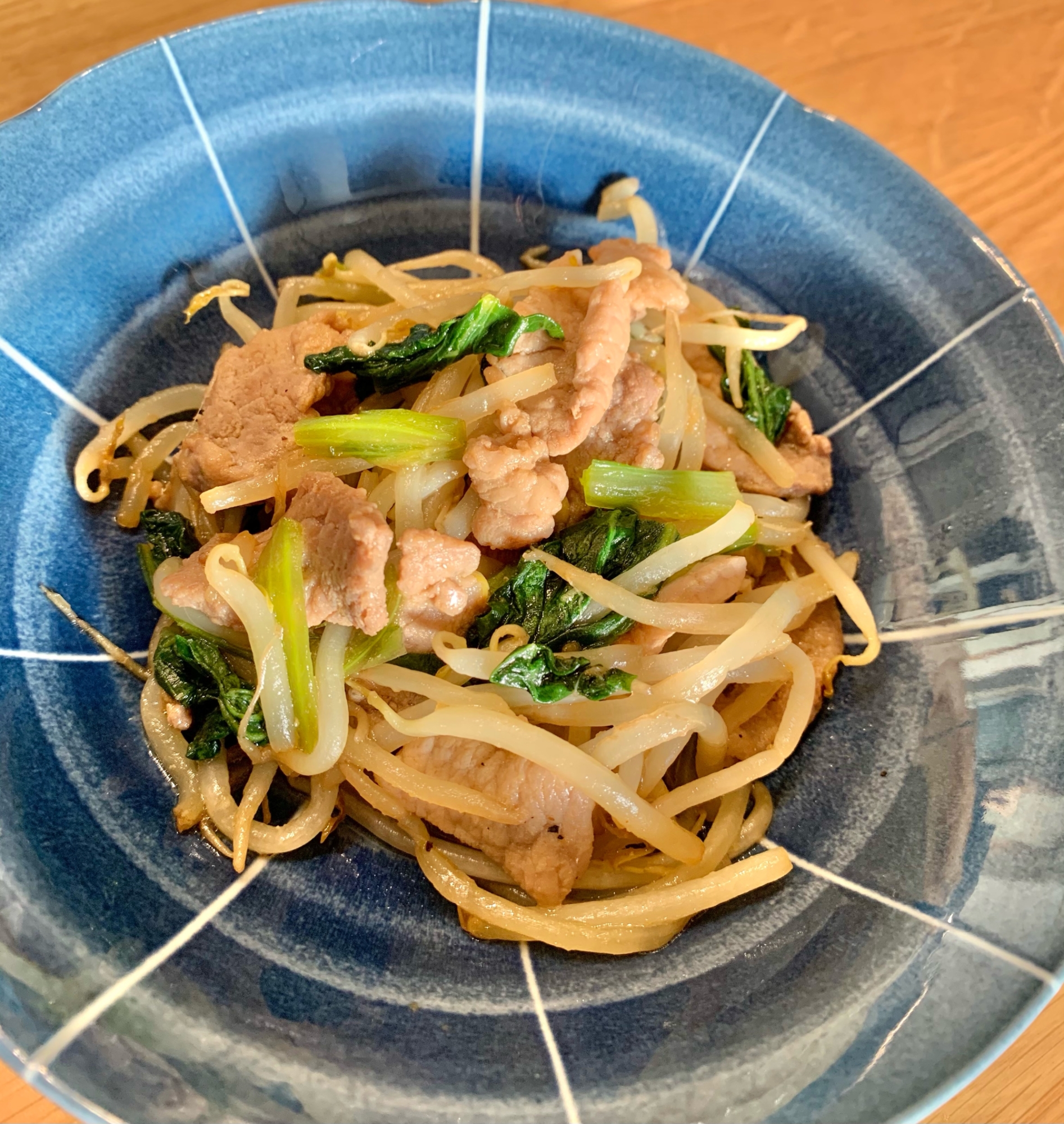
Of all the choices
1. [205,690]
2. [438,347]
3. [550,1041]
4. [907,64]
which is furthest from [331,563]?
[907,64]

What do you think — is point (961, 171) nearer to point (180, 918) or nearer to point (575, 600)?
point (575, 600)

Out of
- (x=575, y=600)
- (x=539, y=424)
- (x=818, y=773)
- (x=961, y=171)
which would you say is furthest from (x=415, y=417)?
(x=961, y=171)

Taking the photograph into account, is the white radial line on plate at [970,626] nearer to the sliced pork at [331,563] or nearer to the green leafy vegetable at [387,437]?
the green leafy vegetable at [387,437]

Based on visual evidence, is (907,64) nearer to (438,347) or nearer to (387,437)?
(438,347)

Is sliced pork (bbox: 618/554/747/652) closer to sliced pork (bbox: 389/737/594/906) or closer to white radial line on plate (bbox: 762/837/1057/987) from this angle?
sliced pork (bbox: 389/737/594/906)

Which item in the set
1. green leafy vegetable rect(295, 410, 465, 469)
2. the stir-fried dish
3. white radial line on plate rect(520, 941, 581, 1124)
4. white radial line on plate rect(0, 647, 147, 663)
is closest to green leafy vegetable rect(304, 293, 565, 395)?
the stir-fried dish

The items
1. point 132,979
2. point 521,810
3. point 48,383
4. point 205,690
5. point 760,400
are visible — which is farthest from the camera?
point 760,400
